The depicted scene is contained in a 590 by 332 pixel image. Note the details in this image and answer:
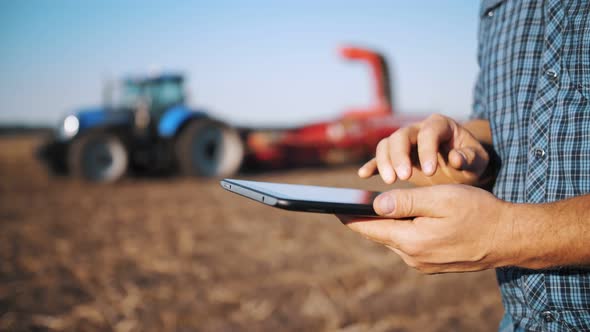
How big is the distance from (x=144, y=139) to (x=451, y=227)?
27.0ft

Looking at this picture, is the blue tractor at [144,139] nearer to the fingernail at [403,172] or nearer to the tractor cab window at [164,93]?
the tractor cab window at [164,93]

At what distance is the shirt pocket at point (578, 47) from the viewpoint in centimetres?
103

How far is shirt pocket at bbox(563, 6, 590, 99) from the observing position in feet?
3.37

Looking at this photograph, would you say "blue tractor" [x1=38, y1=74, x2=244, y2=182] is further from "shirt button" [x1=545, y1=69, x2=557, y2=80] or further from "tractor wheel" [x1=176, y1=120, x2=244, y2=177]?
"shirt button" [x1=545, y1=69, x2=557, y2=80]

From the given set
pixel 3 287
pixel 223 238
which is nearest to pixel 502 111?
pixel 3 287

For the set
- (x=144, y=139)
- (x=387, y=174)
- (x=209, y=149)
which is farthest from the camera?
(x=209, y=149)

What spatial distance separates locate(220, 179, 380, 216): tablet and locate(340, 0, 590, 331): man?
0.05 metres

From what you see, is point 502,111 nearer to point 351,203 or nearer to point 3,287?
point 351,203

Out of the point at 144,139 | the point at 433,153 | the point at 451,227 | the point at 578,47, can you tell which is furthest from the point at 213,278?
the point at 144,139

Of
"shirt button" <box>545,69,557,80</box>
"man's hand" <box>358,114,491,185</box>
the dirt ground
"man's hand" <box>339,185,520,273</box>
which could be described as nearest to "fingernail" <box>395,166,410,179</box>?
"man's hand" <box>358,114,491,185</box>

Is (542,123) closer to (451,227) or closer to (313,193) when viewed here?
(451,227)

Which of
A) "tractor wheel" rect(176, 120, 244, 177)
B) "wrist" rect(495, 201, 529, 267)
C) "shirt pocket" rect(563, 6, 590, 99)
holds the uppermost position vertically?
"shirt pocket" rect(563, 6, 590, 99)

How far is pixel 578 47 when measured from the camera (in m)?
1.04

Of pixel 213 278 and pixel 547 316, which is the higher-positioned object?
pixel 547 316
